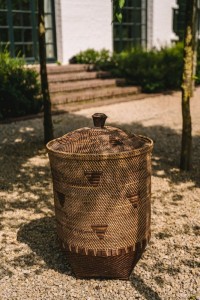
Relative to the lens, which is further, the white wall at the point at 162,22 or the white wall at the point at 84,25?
the white wall at the point at 162,22

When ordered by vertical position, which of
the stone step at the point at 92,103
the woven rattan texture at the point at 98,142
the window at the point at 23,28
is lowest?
the stone step at the point at 92,103

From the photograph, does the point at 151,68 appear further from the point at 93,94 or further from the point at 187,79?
the point at 187,79

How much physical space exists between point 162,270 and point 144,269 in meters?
0.16

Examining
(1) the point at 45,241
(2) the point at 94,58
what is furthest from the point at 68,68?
(1) the point at 45,241

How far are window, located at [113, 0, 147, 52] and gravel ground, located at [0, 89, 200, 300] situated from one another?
886 centimetres

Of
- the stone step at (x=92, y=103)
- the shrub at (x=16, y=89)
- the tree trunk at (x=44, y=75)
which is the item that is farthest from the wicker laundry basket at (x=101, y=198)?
the stone step at (x=92, y=103)

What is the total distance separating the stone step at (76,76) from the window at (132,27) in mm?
3003

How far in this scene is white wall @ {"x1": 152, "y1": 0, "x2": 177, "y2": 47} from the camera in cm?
1666

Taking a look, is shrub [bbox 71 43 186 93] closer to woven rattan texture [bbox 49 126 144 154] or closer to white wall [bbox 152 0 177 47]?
white wall [bbox 152 0 177 47]

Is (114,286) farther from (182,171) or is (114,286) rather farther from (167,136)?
(167,136)

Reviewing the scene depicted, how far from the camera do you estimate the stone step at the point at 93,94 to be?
11.0 metres

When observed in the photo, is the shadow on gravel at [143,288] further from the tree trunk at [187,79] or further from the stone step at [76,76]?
the stone step at [76,76]

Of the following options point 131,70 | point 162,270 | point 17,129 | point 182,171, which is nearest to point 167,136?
point 182,171

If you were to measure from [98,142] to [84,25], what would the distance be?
11.9m
